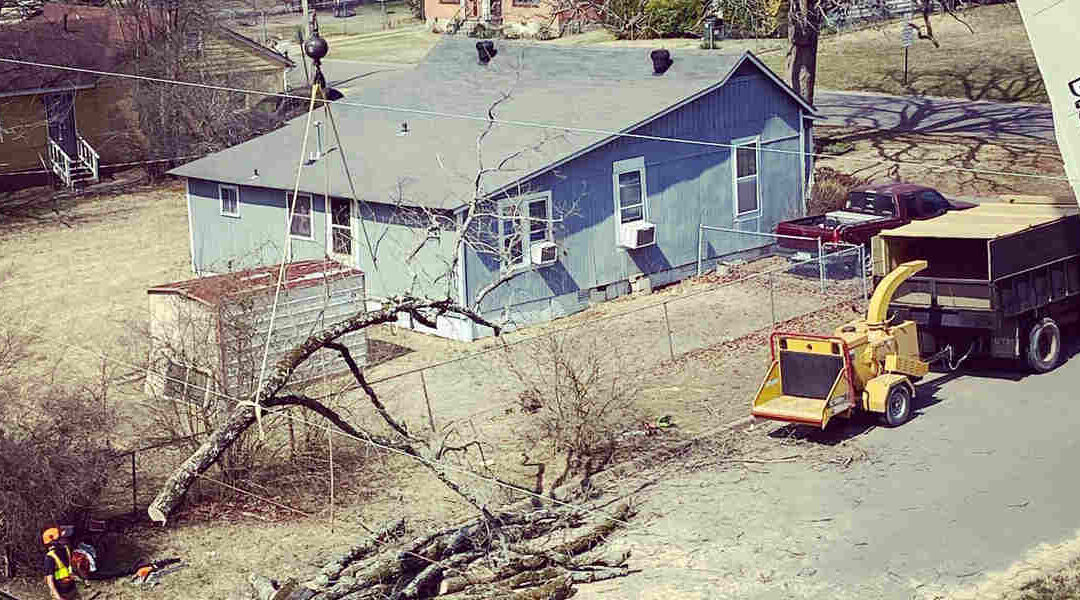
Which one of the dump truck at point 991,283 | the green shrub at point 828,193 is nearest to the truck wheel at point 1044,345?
the dump truck at point 991,283

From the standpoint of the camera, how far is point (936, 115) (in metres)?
44.2

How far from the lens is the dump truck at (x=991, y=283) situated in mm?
21250

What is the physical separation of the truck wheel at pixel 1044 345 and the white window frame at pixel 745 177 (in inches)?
352

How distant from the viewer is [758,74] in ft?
98.5

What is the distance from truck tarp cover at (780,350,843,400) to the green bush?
3780 centimetres

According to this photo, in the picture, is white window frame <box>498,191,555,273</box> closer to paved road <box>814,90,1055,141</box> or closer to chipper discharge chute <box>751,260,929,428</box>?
chipper discharge chute <box>751,260,929,428</box>

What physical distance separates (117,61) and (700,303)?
75.5ft

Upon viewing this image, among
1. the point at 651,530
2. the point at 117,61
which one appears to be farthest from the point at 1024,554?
the point at 117,61

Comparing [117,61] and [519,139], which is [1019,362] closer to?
[519,139]

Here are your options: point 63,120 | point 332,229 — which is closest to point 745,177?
point 332,229

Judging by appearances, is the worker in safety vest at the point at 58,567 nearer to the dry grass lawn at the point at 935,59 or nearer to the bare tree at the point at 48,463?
the bare tree at the point at 48,463

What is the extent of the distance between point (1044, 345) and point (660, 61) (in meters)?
10.9

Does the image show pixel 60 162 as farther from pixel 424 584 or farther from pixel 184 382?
pixel 424 584

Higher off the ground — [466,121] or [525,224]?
[466,121]
